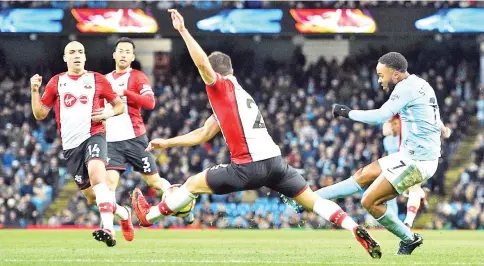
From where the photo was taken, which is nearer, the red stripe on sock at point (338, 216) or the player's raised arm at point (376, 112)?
the red stripe on sock at point (338, 216)

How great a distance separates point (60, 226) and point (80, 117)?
55.4ft

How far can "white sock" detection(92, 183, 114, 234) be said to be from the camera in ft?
41.0

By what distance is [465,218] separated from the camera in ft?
94.1

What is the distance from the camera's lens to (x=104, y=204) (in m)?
12.7

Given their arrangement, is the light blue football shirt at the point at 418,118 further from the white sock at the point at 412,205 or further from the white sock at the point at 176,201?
the white sock at the point at 412,205

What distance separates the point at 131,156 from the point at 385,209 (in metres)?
4.57

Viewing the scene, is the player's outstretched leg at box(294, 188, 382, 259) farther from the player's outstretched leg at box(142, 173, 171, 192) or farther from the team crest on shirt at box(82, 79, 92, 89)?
the player's outstretched leg at box(142, 173, 171, 192)

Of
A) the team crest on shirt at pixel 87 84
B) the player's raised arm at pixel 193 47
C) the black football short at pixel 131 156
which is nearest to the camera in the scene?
the player's raised arm at pixel 193 47

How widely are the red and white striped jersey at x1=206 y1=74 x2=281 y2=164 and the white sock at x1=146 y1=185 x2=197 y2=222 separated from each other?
28.0 inches

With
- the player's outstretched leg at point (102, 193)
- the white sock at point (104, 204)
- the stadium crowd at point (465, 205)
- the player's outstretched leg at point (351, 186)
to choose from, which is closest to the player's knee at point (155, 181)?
the player's outstretched leg at point (102, 193)

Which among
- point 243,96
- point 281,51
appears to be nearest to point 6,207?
point 281,51

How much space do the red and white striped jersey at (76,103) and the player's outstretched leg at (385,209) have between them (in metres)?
3.59

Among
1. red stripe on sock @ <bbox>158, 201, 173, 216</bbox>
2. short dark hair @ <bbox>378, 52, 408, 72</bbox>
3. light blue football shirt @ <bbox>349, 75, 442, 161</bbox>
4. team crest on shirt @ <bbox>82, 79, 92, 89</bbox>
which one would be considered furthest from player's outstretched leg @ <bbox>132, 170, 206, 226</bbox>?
short dark hair @ <bbox>378, 52, 408, 72</bbox>

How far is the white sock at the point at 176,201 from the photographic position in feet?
37.5
